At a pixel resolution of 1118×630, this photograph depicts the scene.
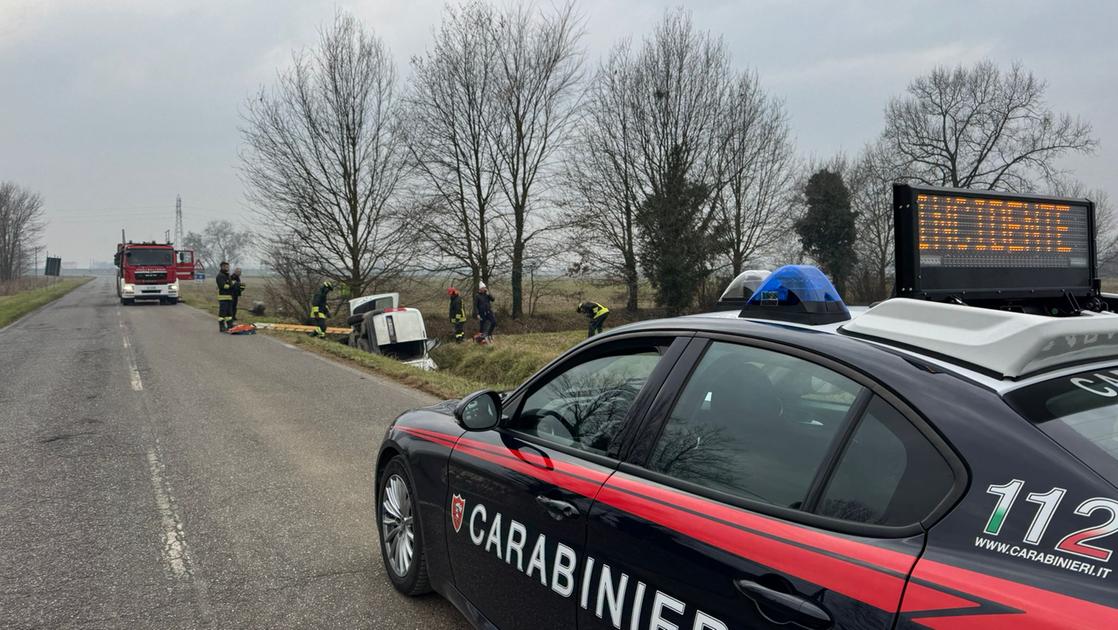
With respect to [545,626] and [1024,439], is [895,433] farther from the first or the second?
[545,626]

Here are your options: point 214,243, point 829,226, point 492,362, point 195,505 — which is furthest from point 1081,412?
point 214,243

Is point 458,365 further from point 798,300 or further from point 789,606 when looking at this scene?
point 789,606

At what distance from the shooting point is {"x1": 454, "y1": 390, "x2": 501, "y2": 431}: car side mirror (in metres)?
2.98

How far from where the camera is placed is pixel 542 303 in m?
33.5

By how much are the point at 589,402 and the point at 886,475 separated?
49.1 inches

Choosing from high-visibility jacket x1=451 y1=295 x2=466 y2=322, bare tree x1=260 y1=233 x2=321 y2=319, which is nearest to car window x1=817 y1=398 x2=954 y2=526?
high-visibility jacket x1=451 y1=295 x2=466 y2=322

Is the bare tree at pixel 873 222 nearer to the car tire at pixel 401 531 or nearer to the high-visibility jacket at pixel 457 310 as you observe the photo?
the high-visibility jacket at pixel 457 310

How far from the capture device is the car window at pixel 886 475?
159 cm

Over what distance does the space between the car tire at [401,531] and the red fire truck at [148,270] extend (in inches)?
1511

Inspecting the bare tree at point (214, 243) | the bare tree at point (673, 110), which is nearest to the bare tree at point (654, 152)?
the bare tree at point (673, 110)

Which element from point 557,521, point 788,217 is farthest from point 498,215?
point 557,521

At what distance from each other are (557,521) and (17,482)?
18.1 feet

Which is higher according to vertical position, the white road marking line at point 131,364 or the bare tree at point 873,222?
the bare tree at point 873,222

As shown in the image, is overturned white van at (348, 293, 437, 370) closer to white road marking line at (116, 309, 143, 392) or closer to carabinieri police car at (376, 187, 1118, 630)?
white road marking line at (116, 309, 143, 392)
